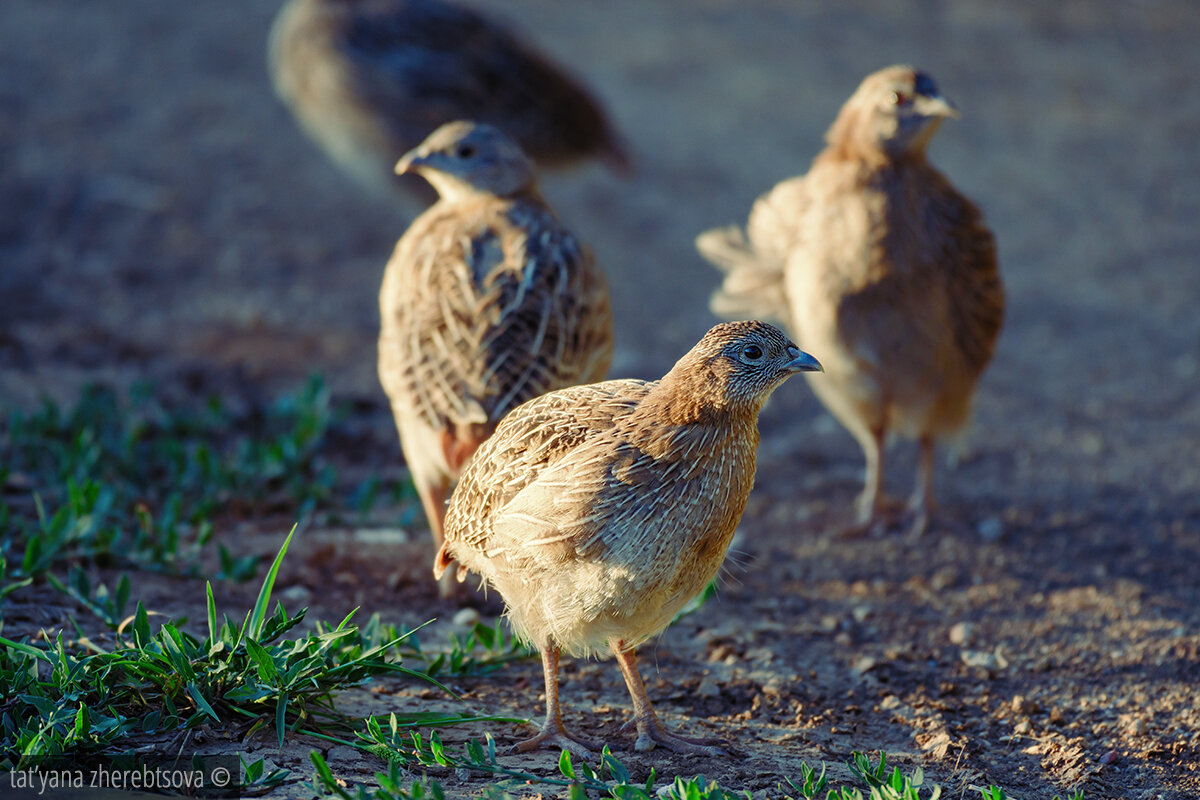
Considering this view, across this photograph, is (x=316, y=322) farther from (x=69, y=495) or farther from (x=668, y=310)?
(x=69, y=495)

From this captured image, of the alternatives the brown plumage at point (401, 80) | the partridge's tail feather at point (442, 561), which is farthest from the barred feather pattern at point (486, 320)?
the brown plumage at point (401, 80)

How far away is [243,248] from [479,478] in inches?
205

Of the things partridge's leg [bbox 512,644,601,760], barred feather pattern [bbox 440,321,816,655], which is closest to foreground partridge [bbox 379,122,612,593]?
barred feather pattern [bbox 440,321,816,655]

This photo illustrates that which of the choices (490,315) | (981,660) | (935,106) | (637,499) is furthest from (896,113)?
(637,499)

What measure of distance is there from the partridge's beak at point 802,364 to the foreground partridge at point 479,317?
1253 millimetres

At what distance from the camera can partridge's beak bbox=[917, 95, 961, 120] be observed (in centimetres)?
492

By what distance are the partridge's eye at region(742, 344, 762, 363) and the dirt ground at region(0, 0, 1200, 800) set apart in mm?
1139

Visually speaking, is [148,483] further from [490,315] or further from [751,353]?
[751,353]

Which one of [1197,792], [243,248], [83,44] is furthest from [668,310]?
[83,44]

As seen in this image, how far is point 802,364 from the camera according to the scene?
A: 3.37 metres

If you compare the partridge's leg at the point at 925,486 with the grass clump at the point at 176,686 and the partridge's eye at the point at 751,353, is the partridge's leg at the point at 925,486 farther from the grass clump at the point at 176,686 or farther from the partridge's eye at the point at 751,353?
the grass clump at the point at 176,686

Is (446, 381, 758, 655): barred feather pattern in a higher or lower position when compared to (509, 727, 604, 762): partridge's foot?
higher

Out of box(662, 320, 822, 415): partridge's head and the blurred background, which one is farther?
the blurred background

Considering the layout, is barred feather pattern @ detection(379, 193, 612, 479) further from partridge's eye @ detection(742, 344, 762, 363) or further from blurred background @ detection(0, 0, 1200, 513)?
blurred background @ detection(0, 0, 1200, 513)
